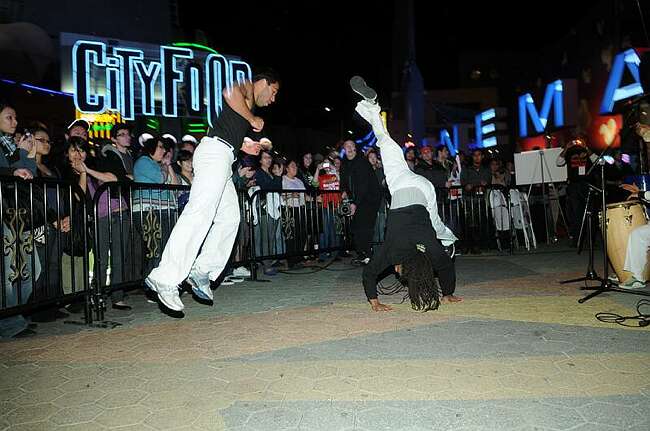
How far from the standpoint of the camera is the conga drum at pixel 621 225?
19.7 feet

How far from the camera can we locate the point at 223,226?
4.91 meters

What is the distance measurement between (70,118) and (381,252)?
54.4ft

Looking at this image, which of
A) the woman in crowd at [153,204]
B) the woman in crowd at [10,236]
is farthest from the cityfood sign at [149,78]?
the woman in crowd at [10,236]

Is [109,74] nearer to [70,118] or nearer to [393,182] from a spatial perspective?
[70,118]

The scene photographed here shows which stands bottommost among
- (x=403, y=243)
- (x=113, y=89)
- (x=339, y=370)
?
(x=339, y=370)

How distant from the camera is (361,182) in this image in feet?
29.8

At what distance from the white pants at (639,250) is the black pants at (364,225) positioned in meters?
4.37

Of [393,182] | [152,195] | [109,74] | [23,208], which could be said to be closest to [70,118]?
[109,74]

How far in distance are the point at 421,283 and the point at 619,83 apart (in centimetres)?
1314

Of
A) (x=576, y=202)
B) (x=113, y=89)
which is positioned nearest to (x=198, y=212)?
(x=576, y=202)

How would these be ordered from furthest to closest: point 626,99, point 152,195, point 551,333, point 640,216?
point 626,99 < point 152,195 < point 640,216 < point 551,333

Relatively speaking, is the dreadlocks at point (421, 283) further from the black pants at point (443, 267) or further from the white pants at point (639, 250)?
the white pants at point (639, 250)

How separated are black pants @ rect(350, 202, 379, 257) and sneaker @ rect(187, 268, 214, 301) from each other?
4.53 metres

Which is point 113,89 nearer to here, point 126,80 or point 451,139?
point 126,80
